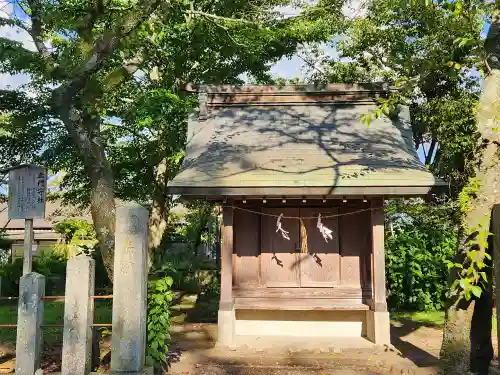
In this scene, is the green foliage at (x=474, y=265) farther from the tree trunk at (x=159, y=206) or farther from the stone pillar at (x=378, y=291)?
the tree trunk at (x=159, y=206)

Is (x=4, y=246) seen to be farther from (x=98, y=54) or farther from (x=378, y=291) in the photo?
(x=378, y=291)

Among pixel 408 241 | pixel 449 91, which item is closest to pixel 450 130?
pixel 449 91

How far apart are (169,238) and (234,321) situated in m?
14.0

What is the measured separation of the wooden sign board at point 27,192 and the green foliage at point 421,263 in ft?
33.7

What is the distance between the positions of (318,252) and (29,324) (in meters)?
5.86

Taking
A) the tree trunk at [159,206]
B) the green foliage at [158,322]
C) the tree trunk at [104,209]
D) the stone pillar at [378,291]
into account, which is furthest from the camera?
the tree trunk at [159,206]

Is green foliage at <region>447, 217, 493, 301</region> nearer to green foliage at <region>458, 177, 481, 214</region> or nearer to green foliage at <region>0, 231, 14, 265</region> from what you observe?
green foliage at <region>458, 177, 481, 214</region>

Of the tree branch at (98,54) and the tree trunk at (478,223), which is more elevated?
the tree branch at (98,54)

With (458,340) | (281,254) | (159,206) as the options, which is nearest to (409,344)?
(281,254)

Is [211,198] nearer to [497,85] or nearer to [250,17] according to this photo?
[497,85]

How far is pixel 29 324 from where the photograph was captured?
582 cm

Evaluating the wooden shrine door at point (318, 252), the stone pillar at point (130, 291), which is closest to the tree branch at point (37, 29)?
the stone pillar at point (130, 291)

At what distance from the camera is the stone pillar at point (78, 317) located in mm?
5633

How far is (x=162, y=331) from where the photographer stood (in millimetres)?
6227
